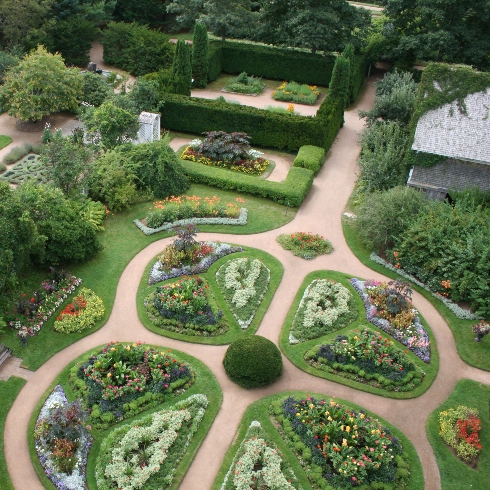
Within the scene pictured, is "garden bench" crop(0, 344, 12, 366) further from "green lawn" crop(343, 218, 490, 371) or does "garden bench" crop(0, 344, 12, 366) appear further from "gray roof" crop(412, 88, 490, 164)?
"gray roof" crop(412, 88, 490, 164)

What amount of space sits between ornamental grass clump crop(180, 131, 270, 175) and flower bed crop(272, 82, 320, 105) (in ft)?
34.1

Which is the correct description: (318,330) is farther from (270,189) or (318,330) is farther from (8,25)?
(8,25)

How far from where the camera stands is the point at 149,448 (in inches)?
678

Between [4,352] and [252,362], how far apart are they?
9.33 meters

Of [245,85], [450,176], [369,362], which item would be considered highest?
[450,176]

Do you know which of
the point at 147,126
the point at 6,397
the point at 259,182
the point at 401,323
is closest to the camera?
the point at 6,397

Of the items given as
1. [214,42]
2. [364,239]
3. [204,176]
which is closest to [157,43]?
[214,42]

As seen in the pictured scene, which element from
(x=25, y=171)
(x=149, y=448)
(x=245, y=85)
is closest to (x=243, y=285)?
(x=149, y=448)

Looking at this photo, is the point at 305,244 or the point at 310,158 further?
the point at 310,158

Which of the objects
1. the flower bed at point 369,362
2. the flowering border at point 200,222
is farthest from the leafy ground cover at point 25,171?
the flower bed at point 369,362

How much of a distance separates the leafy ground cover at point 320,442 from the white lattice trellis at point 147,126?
20403 mm

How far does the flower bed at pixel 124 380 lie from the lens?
60.8ft

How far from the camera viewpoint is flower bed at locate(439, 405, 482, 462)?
18078 mm

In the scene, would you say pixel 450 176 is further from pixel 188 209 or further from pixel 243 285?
pixel 188 209
